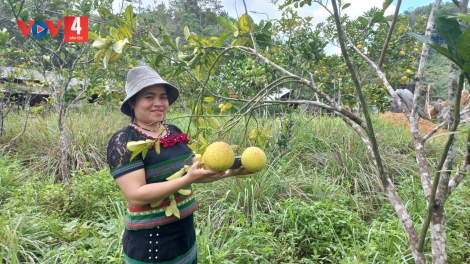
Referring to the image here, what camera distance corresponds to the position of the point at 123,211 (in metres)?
2.80

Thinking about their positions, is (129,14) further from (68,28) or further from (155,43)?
(68,28)

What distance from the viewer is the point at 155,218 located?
143 cm

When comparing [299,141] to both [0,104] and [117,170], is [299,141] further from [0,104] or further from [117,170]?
[0,104]

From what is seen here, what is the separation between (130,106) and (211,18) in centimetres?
2574

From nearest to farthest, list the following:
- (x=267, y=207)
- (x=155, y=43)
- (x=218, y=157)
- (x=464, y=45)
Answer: (x=464, y=45) → (x=218, y=157) → (x=155, y=43) → (x=267, y=207)

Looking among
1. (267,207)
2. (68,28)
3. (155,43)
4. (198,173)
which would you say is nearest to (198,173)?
(198,173)

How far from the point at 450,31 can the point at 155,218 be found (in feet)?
4.15

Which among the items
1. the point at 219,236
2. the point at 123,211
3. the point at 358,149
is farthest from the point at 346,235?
the point at 123,211

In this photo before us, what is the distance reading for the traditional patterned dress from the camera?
4.60 ft

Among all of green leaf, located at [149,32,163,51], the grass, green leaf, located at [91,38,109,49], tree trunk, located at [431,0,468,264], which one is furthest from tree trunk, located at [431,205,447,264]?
green leaf, located at [91,38,109,49]

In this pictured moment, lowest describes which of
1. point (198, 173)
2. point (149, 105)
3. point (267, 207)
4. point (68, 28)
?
point (267, 207)

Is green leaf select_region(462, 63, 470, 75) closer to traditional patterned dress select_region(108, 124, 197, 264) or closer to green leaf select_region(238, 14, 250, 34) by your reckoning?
green leaf select_region(238, 14, 250, 34)

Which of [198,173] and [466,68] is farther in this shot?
[198,173]

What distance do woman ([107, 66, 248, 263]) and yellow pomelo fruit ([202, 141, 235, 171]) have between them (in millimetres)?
405
